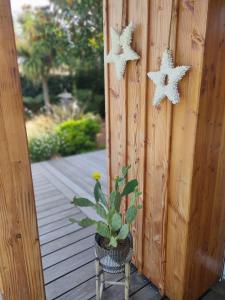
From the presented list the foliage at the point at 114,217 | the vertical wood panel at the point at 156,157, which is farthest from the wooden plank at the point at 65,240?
the foliage at the point at 114,217

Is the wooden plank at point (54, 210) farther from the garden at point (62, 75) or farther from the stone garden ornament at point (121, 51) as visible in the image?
the garden at point (62, 75)

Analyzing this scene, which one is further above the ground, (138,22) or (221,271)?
(138,22)

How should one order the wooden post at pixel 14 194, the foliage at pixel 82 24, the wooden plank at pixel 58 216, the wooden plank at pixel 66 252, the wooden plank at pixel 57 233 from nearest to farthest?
the wooden post at pixel 14 194 < the wooden plank at pixel 66 252 < the wooden plank at pixel 57 233 < the wooden plank at pixel 58 216 < the foliage at pixel 82 24

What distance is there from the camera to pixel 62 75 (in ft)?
28.1

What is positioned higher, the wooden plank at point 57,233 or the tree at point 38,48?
the tree at point 38,48

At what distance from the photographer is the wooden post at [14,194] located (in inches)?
34.1

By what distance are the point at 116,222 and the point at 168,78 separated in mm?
809

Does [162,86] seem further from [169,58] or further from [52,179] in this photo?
[52,179]

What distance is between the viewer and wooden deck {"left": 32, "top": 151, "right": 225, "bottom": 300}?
5.68ft

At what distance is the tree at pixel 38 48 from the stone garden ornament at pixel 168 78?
403cm

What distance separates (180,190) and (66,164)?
2.95m

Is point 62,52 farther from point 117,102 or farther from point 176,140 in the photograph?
point 176,140

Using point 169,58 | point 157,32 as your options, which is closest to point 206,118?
point 169,58

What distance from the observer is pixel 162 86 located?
1.32 meters
